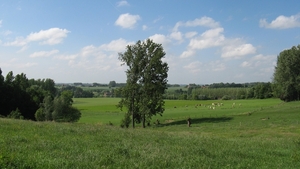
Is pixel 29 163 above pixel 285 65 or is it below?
below

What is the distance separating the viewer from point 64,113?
6806 centimetres

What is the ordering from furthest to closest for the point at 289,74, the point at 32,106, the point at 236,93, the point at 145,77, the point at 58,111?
1. the point at 236,93
2. the point at 289,74
3. the point at 32,106
4. the point at 58,111
5. the point at 145,77

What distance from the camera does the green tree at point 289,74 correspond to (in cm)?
7988

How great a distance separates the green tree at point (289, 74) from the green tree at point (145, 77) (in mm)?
46641

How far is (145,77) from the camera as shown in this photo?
50.2m

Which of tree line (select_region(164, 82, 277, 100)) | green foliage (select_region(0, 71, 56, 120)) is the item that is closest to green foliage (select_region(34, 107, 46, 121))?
green foliage (select_region(0, 71, 56, 120))

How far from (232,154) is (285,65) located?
77.1 meters

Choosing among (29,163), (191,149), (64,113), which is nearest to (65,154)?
(29,163)

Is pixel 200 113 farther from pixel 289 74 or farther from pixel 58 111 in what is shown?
pixel 58 111

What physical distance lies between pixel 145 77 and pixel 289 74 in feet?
168

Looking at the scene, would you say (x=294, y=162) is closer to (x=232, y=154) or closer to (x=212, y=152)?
(x=232, y=154)

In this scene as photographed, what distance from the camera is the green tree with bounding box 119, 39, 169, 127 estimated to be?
49.9 meters

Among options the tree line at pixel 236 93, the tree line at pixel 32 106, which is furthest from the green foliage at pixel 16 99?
the tree line at pixel 236 93

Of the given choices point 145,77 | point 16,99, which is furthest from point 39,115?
point 145,77
